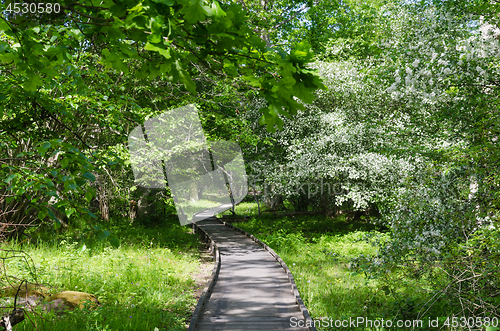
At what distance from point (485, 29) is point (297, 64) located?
7113mm

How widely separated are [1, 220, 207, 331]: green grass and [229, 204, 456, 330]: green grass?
293 cm

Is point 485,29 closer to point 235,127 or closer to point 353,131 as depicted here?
point 353,131

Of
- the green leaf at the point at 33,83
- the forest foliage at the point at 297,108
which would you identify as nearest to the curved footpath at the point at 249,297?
the forest foliage at the point at 297,108

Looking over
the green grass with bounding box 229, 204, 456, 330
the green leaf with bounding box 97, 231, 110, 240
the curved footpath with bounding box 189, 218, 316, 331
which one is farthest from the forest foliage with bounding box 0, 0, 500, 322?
the curved footpath with bounding box 189, 218, 316, 331

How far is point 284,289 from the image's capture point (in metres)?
7.76

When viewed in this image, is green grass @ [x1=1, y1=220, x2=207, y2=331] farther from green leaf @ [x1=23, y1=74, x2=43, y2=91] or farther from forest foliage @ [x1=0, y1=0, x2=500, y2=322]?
green leaf @ [x1=23, y1=74, x2=43, y2=91]

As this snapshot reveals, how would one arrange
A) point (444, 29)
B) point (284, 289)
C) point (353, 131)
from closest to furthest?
point (284, 289) → point (444, 29) → point (353, 131)

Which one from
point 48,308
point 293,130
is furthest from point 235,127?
point 48,308

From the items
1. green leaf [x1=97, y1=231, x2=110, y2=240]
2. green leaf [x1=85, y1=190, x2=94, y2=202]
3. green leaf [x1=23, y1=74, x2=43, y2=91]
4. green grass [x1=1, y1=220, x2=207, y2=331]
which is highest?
green leaf [x1=23, y1=74, x2=43, y2=91]

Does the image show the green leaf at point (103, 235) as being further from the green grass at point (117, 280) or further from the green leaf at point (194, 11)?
the green leaf at point (194, 11)

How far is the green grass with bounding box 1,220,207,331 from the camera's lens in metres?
5.50

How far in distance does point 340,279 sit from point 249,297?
2810 millimetres

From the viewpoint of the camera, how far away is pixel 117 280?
772 centimetres

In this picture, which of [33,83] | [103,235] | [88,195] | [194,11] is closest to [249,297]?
[88,195]
